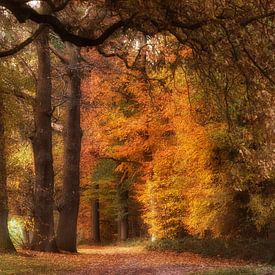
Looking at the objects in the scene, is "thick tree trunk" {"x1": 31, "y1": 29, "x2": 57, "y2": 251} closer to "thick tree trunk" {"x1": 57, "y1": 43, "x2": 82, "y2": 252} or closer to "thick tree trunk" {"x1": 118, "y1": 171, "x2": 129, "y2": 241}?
"thick tree trunk" {"x1": 57, "y1": 43, "x2": 82, "y2": 252}

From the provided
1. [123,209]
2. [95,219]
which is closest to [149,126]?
[123,209]

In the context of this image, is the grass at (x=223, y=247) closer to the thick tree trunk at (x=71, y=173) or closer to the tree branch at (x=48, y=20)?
the thick tree trunk at (x=71, y=173)

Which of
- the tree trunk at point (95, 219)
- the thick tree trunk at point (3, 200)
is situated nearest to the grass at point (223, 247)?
the thick tree trunk at point (3, 200)

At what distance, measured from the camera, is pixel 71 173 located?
22.3m

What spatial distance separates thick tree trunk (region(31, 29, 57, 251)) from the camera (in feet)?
64.7

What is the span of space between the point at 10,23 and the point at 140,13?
739cm

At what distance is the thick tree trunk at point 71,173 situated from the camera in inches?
858

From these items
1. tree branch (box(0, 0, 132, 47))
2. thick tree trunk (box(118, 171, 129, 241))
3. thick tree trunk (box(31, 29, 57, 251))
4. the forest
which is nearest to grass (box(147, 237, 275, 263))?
the forest

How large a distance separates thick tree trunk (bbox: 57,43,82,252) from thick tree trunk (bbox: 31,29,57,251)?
65.4 inches

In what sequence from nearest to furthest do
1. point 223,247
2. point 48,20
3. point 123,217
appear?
1. point 48,20
2. point 223,247
3. point 123,217

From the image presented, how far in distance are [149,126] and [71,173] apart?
156 inches

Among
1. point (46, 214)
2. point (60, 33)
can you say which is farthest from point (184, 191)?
point (60, 33)

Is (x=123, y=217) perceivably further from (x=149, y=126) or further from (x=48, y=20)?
(x=48, y=20)

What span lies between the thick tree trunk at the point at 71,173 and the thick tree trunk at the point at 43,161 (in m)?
1.66
